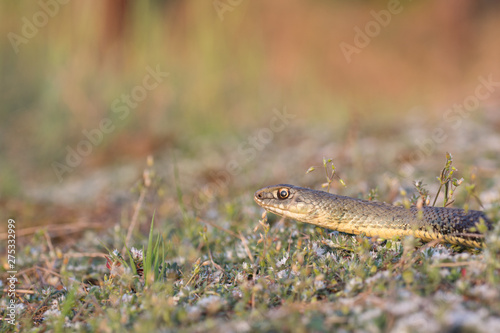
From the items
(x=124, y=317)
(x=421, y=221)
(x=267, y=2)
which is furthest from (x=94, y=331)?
(x=267, y=2)

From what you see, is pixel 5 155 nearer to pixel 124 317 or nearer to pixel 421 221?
pixel 124 317

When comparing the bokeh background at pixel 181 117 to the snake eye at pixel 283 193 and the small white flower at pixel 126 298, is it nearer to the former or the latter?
the snake eye at pixel 283 193

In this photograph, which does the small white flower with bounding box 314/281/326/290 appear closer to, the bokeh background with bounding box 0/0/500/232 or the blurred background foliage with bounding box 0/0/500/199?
the bokeh background with bounding box 0/0/500/232

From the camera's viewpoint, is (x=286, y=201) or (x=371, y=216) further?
(x=286, y=201)

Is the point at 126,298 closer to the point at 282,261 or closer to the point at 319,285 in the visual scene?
the point at 282,261

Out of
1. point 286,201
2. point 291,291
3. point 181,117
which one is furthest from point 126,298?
point 181,117

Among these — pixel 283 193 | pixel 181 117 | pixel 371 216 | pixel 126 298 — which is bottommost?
pixel 126 298
